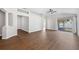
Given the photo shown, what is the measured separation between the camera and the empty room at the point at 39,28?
1906 mm

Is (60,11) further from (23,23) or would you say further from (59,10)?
(23,23)

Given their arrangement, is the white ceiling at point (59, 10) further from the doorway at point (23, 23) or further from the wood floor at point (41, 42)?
the wood floor at point (41, 42)

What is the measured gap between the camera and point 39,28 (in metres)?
2.09

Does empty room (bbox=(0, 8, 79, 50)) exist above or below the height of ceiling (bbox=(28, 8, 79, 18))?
below

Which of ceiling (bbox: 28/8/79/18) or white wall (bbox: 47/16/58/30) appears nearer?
ceiling (bbox: 28/8/79/18)

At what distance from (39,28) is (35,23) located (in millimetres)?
143

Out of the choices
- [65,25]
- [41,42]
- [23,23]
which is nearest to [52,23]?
[65,25]

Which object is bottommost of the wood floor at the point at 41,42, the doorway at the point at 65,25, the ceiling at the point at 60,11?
the wood floor at the point at 41,42

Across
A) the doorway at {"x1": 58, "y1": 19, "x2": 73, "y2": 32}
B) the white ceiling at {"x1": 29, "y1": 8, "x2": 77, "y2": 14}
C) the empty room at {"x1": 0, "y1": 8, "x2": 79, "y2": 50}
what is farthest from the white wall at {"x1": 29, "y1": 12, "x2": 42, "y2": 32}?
the doorway at {"x1": 58, "y1": 19, "x2": 73, "y2": 32}

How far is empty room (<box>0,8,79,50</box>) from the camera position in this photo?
1.91 metres

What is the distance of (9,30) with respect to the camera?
6.26 ft

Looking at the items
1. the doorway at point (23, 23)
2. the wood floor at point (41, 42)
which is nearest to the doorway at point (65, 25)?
the wood floor at point (41, 42)

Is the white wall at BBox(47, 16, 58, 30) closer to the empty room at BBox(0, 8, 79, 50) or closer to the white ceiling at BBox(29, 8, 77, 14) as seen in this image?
the empty room at BBox(0, 8, 79, 50)
